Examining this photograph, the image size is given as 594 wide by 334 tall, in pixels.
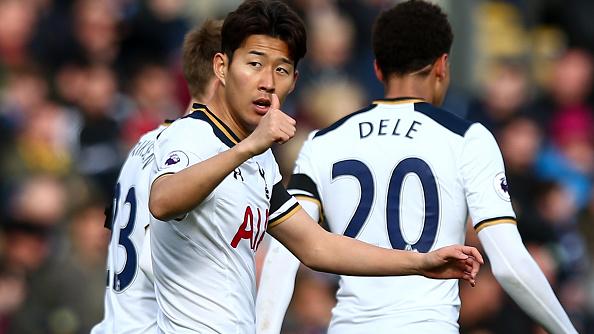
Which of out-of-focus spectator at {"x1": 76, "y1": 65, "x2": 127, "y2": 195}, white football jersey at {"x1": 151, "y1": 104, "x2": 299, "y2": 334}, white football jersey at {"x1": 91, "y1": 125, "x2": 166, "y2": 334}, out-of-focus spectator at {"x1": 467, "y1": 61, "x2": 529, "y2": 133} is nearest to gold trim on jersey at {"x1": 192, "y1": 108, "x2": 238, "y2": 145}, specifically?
white football jersey at {"x1": 151, "y1": 104, "x2": 299, "y2": 334}

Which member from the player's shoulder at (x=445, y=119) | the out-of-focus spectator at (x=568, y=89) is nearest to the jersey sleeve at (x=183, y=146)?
the player's shoulder at (x=445, y=119)

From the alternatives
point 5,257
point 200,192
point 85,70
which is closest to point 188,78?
point 200,192

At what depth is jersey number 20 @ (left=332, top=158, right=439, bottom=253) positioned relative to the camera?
581 cm

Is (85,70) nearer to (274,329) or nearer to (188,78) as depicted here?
(188,78)

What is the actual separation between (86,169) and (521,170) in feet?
10.8

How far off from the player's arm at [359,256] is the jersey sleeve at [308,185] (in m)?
0.76

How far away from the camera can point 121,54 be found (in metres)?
11.7

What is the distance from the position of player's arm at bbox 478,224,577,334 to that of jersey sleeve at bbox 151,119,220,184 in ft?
4.84

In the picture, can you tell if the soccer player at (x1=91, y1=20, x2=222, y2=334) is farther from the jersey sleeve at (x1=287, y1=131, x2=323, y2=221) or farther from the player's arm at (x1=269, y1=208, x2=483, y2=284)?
the player's arm at (x1=269, y1=208, x2=483, y2=284)

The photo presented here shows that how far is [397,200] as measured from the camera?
586cm

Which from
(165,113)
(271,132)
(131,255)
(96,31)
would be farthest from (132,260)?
(96,31)

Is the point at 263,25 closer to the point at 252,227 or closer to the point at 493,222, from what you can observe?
the point at 252,227

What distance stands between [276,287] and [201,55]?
3.76 feet

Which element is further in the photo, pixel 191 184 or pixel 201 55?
pixel 201 55
